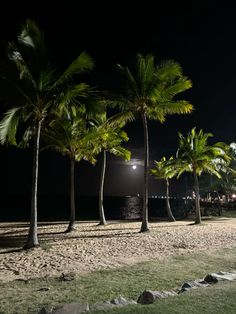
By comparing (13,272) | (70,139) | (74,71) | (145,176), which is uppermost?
(74,71)

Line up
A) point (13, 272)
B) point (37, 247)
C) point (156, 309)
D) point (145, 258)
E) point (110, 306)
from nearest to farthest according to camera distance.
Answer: point (156, 309), point (110, 306), point (13, 272), point (145, 258), point (37, 247)

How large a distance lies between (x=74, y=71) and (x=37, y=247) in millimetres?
7644

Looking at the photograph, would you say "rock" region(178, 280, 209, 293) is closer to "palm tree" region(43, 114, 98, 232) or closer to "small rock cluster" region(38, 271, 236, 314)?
"small rock cluster" region(38, 271, 236, 314)

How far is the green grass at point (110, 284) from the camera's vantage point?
6417 mm

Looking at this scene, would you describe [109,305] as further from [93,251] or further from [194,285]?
[93,251]

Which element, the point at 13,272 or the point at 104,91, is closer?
the point at 13,272

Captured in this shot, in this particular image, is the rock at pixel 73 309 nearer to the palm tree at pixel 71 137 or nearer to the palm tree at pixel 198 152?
the palm tree at pixel 71 137

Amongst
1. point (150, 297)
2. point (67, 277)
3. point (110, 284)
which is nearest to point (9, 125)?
point (67, 277)

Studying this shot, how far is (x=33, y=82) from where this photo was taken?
13164 mm

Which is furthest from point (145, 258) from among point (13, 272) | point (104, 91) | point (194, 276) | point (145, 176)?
point (104, 91)

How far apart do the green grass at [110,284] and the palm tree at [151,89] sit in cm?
846

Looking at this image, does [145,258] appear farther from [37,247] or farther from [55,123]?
[55,123]

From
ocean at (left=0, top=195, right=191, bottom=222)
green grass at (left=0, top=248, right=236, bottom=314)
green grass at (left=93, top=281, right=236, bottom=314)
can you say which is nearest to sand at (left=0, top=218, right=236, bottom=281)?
green grass at (left=0, top=248, right=236, bottom=314)

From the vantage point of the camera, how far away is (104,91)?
59.4 feet
